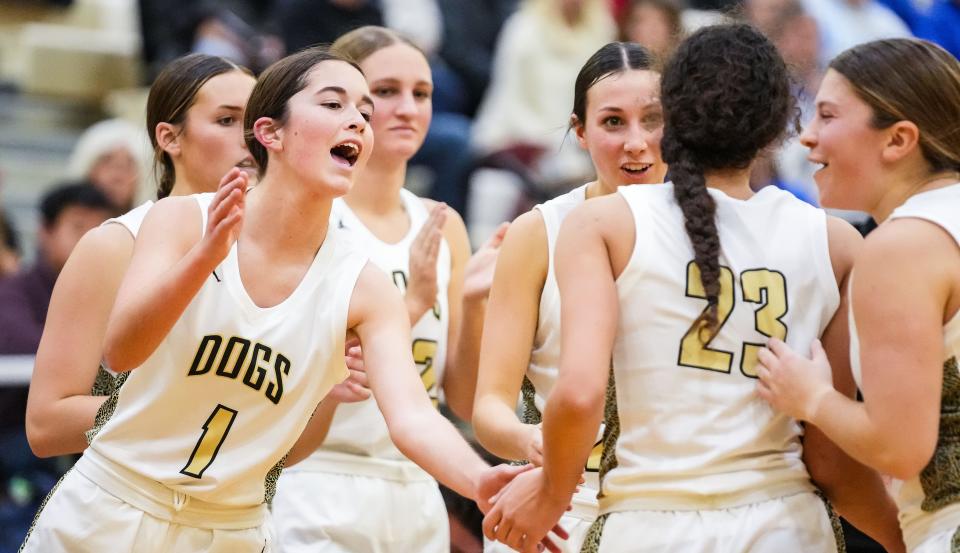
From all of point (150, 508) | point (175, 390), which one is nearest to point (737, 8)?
point (175, 390)

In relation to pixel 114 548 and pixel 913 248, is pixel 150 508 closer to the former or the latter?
pixel 114 548

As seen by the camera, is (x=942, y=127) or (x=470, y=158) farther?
(x=470, y=158)

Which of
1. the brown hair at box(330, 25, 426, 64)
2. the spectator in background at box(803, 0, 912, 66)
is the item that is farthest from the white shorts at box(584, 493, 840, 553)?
the spectator in background at box(803, 0, 912, 66)

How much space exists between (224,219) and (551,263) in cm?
96

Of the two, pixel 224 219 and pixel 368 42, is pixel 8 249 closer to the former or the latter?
pixel 368 42

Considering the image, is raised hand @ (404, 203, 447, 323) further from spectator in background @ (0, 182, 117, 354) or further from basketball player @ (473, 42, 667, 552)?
spectator in background @ (0, 182, 117, 354)

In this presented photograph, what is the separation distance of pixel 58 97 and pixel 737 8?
8102 millimetres

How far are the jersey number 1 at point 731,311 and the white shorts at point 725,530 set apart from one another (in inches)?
12.0

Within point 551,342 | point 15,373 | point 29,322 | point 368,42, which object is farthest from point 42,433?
point 29,322

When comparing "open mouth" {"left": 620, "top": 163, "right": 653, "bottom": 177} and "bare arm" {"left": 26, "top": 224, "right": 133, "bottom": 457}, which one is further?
"open mouth" {"left": 620, "top": 163, "right": 653, "bottom": 177}

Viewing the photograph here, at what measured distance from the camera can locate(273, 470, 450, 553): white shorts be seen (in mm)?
4184

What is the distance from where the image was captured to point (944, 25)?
9.02 metres

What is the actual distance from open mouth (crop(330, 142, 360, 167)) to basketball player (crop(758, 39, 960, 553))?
114cm

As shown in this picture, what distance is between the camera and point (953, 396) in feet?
9.29
